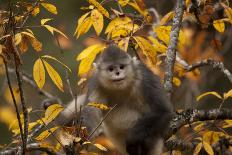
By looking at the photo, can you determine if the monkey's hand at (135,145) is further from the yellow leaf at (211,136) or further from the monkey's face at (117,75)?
the yellow leaf at (211,136)

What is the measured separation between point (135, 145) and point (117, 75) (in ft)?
2.10

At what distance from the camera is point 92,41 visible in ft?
28.6

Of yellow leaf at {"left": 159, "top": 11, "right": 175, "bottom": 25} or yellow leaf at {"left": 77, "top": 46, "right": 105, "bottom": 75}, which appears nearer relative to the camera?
yellow leaf at {"left": 77, "top": 46, "right": 105, "bottom": 75}

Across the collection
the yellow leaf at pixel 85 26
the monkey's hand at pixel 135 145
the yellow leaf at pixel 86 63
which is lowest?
the monkey's hand at pixel 135 145

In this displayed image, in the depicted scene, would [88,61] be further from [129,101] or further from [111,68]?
[129,101]

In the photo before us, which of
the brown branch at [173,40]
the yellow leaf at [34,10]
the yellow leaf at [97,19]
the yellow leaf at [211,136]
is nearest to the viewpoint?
the yellow leaf at [34,10]

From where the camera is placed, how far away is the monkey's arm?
5.05 m

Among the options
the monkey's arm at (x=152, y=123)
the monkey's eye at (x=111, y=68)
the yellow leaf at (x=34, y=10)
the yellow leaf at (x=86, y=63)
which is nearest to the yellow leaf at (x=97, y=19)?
the yellow leaf at (x=86, y=63)

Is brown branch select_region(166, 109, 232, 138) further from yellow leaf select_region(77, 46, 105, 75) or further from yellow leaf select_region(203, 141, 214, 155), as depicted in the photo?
yellow leaf select_region(77, 46, 105, 75)

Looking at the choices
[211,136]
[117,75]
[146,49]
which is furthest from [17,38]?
[211,136]

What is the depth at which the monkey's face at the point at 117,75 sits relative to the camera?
5.12 metres

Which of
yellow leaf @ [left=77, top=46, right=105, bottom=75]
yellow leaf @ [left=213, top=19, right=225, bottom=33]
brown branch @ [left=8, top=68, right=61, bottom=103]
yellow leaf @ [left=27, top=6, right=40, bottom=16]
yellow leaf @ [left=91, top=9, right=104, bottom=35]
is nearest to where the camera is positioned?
yellow leaf @ [left=27, top=6, right=40, bottom=16]

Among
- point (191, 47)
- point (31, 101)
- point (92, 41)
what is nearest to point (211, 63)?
point (191, 47)

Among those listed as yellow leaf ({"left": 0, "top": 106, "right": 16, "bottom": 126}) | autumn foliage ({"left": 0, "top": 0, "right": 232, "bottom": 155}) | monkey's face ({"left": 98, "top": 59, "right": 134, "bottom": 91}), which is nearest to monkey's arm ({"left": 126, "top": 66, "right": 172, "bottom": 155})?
autumn foliage ({"left": 0, "top": 0, "right": 232, "bottom": 155})
